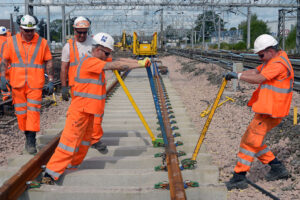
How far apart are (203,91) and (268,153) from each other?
8.71m

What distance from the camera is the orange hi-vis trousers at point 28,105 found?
196 inches

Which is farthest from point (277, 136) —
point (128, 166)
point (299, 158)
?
point (128, 166)

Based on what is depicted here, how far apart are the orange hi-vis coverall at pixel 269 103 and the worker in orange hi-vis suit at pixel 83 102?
1334 millimetres

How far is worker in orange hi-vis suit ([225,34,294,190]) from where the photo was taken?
4031 millimetres

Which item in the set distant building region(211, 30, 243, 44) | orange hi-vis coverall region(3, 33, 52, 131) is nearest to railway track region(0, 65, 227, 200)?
orange hi-vis coverall region(3, 33, 52, 131)

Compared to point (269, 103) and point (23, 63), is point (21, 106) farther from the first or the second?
point (269, 103)

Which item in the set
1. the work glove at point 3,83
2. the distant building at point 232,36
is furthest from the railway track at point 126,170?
the distant building at point 232,36

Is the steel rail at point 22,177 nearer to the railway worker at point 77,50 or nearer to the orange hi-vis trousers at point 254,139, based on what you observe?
the railway worker at point 77,50

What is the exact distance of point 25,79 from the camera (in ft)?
16.4

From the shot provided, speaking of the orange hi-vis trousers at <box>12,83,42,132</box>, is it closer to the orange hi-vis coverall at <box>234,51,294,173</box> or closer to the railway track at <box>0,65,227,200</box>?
the railway track at <box>0,65,227,200</box>

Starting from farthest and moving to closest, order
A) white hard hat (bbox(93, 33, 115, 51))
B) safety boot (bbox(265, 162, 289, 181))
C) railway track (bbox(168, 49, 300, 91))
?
1. railway track (bbox(168, 49, 300, 91))
2. safety boot (bbox(265, 162, 289, 181))
3. white hard hat (bbox(93, 33, 115, 51))

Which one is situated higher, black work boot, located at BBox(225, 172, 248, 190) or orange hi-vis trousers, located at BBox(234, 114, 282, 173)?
orange hi-vis trousers, located at BBox(234, 114, 282, 173)

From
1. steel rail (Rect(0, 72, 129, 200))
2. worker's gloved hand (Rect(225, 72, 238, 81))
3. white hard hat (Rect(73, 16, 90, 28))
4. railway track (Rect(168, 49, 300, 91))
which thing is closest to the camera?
steel rail (Rect(0, 72, 129, 200))

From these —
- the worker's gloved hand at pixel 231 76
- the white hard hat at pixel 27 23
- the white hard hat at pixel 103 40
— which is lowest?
the worker's gloved hand at pixel 231 76
